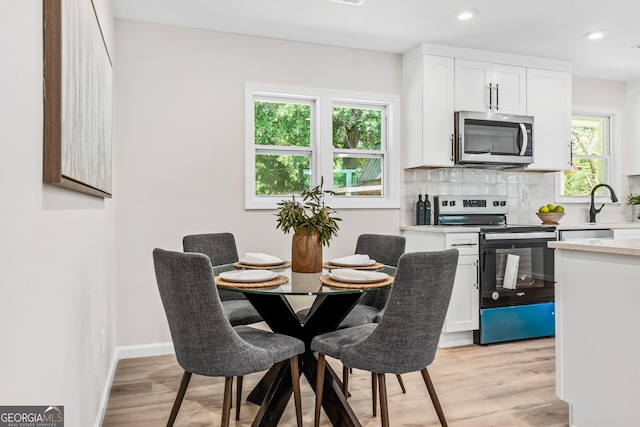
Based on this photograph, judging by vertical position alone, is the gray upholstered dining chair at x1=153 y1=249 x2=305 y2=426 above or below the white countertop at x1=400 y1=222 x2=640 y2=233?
below

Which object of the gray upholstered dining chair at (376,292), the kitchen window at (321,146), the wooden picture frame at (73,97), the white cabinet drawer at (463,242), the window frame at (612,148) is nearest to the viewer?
the wooden picture frame at (73,97)

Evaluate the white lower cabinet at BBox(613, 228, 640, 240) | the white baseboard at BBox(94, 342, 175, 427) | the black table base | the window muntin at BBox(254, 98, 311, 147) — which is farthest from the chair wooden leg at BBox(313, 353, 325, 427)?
the white lower cabinet at BBox(613, 228, 640, 240)

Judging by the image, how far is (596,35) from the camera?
12.2 ft

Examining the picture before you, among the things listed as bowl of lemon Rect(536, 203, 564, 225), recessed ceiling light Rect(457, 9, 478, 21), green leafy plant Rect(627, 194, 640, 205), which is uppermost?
recessed ceiling light Rect(457, 9, 478, 21)

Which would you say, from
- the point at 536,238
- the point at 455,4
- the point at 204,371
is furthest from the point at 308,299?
the point at 455,4

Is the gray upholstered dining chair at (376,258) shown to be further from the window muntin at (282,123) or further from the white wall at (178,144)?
the window muntin at (282,123)

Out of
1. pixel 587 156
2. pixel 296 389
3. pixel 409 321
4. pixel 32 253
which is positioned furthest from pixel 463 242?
pixel 32 253

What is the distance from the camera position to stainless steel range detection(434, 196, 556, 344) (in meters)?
3.73

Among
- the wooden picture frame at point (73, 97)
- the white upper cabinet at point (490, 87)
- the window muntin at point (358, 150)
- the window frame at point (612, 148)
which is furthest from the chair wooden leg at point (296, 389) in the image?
Result: the window frame at point (612, 148)

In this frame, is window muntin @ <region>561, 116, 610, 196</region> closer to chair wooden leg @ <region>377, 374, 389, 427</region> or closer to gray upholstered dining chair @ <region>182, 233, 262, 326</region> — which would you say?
gray upholstered dining chair @ <region>182, 233, 262, 326</region>

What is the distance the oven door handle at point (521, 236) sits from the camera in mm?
3724

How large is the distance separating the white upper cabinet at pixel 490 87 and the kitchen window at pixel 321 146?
0.61 m

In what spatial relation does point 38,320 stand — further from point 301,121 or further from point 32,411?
point 301,121

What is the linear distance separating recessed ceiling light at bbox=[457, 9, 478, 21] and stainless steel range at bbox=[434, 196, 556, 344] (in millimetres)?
1637
